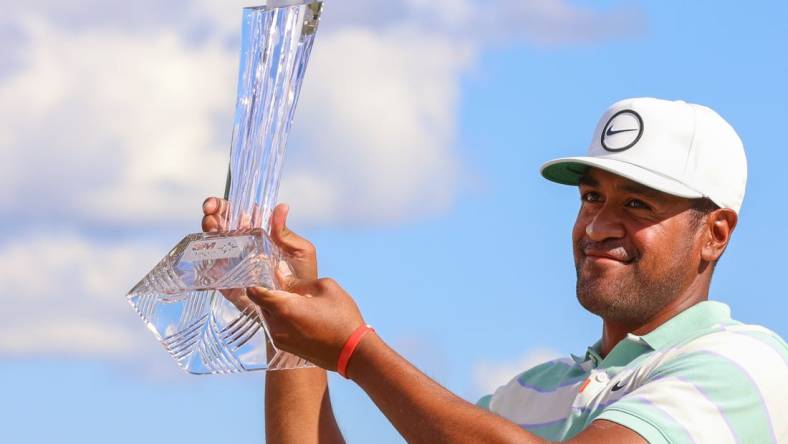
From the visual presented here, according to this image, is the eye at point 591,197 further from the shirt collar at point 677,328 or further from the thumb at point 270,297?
the thumb at point 270,297

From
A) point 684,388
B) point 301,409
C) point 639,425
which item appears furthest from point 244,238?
point 684,388

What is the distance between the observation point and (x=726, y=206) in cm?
474

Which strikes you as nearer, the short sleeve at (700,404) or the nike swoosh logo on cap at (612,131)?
the short sleeve at (700,404)

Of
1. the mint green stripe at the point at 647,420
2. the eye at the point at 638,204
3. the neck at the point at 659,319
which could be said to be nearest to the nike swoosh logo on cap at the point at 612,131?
the eye at the point at 638,204

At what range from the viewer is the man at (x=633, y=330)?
383 centimetres

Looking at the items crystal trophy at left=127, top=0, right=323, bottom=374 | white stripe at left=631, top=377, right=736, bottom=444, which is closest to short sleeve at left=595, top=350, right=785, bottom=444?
white stripe at left=631, top=377, right=736, bottom=444

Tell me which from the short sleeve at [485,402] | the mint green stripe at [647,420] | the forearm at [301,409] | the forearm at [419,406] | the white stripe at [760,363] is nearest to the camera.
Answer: the forearm at [419,406]

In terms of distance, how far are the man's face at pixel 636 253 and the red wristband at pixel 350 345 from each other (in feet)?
3.72

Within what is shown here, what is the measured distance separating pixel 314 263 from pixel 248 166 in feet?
1.23

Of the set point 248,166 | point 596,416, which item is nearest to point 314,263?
point 248,166

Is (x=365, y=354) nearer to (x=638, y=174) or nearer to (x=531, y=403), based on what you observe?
(x=531, y=403)

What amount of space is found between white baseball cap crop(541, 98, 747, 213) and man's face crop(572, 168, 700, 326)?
2.9 inches

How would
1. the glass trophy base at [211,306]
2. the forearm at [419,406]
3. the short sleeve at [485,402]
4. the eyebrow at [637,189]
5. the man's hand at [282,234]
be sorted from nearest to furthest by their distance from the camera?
the forearm at [419,406]
the glass trophy base at [211,306]
the man's hand at [282,234]
the eyebrow at [637,189]
the short sleeve at [485,402]

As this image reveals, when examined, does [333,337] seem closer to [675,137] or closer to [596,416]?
[596,416]
